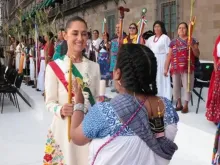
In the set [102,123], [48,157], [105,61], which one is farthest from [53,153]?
[105,61]

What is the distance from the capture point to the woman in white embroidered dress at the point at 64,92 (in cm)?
210

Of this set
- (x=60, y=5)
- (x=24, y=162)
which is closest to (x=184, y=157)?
(x=24, y=162)

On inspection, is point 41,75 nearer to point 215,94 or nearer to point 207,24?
point 207,24

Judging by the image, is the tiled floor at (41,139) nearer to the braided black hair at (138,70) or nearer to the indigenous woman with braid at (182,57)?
the indigenous woman with braid at (182,57)

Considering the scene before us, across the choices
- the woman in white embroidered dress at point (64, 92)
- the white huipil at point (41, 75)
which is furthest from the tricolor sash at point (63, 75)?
the white huipil at point (41, 75)

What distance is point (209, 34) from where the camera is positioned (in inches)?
362

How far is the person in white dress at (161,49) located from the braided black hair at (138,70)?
4845 mm

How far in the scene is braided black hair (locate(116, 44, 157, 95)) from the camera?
1393 millimetres

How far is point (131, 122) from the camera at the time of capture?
1.37m

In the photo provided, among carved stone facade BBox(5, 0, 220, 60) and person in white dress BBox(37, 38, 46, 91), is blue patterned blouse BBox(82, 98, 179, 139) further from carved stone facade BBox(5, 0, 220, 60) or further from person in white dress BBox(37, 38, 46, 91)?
person in white dress BBox(37, 38, 46, 91)

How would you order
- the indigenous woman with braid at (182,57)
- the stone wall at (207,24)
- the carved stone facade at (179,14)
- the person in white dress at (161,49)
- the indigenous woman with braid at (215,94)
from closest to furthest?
the indigenous woman with braid at (215,94) < the indigenous woman with braid at (182,57) < the person in white dress at (161,49) < the stone wall at (207,24) < the carved stone facade at (179,14)

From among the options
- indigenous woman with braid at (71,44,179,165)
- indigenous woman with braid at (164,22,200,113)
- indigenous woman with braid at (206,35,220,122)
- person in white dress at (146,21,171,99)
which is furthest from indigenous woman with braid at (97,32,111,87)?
indigenous woman with braid at (71,44,179,165)

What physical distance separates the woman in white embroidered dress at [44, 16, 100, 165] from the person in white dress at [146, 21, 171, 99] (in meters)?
4.19

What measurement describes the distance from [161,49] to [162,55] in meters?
0.11
